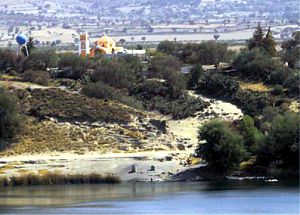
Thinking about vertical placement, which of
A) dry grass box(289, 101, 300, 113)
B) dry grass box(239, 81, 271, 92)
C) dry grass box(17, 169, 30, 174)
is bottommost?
dry grass box(17, 169, 30, 174)

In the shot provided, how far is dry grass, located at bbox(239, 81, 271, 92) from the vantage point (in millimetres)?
113062

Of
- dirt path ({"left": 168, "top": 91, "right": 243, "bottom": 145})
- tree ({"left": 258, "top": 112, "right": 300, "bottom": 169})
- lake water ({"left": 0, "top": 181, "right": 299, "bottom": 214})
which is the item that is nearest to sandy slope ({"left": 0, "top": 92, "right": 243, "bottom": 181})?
lake water ({"left": 0, "top": 181, "right": 299, "bottom": 214})

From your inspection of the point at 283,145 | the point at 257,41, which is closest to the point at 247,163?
the point at 283,145

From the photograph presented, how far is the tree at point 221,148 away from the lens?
87312mm

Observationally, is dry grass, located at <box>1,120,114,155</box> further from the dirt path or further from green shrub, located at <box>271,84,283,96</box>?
green shrub, located at <box>271,84,283,96</box>

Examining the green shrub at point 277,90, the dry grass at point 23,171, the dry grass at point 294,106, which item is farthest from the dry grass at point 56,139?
the green shrub at point 277,90

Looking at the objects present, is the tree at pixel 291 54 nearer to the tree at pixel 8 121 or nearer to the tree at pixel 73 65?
the tree at pixel 73 65

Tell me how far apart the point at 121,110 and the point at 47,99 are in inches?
231

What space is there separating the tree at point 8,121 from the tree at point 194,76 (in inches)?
919

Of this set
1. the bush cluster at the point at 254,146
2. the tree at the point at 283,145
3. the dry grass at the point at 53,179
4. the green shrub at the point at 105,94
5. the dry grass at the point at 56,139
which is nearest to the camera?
the tree at the point at 283,145

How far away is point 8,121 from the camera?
97.6 meters

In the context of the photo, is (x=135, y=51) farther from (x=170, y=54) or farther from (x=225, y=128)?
(x=225, y=128)

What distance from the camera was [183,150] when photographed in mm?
96625

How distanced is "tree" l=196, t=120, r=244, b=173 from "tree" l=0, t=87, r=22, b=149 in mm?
15508
